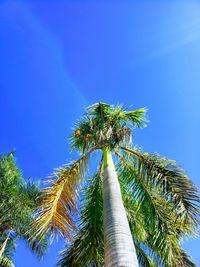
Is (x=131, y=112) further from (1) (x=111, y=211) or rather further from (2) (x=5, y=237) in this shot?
(2) (x=5, y=237)

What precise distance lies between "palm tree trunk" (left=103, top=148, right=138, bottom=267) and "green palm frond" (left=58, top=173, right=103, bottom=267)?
1.65 meters

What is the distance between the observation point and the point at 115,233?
539cm

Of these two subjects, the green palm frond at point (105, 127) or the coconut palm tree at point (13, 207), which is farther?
the coconut palm tree at point (13, 207)

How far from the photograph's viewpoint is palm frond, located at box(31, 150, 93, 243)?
6.97m

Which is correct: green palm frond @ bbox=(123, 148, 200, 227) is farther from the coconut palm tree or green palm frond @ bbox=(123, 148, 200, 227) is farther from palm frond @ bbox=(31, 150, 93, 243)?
the coconut palm tree

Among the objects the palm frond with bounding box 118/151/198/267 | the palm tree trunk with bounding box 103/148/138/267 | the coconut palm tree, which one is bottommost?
the palm tree trunk with bounding box 103/148/138/267

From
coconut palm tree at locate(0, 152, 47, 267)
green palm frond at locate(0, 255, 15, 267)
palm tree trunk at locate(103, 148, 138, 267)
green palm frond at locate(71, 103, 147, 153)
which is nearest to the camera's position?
palm tree trunk at locate(103, 148, 138, 267)

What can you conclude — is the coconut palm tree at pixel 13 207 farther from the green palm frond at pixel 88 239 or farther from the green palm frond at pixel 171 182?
the green palm frond at pixel 171 182

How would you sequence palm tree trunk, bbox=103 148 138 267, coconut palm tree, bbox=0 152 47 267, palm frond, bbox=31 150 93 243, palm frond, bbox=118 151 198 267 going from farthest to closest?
coconut palm tree, bbox=0 152 47 267, palm frond, bbox=118 151 198 267, palm frond, bbox=31 150 93 243, palm tree trunk, bbox=103 148 138 267

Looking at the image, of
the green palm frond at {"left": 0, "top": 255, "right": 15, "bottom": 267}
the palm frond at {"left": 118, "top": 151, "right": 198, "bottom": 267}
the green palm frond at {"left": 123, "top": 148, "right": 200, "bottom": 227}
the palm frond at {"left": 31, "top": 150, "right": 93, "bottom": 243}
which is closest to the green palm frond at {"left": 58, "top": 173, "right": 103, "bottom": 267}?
the palm frond at {"left": 31, "top": 150, "right": 93, "bottom": 243}

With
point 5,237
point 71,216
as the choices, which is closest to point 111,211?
point 71,216

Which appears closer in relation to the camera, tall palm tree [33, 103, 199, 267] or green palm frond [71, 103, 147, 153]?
tall palm tree [33, 103, 199, 267]

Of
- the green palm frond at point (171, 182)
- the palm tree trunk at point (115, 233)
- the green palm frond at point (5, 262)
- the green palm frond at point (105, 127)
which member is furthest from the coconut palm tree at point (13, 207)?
the palm tree trunk at point (115, 233)

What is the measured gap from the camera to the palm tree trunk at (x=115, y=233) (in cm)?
484
